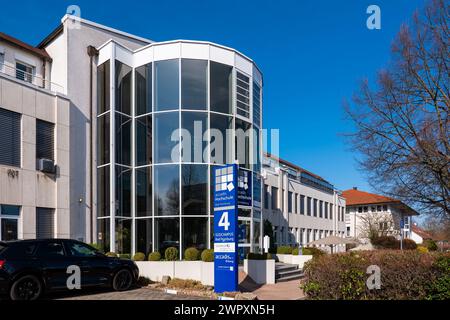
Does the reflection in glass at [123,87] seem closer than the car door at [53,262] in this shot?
No

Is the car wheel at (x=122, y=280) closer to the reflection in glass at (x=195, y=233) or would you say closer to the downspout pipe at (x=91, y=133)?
the reflection in glass at (x=195, y=233)

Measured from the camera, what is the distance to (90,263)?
12.8 meters

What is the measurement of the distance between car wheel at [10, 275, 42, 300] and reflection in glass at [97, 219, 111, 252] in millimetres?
8120

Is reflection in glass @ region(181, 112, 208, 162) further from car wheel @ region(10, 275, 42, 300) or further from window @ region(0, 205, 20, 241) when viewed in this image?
car wheel @ region(10, 275, 42, 300)

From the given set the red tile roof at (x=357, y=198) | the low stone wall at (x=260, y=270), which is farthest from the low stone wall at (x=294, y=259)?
the red tile roof at (x=357, y=198)

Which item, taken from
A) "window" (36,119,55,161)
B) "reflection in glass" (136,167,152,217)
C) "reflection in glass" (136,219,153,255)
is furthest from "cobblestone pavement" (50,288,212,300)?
"window" (36,119,55,161)

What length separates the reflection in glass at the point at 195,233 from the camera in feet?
61.8

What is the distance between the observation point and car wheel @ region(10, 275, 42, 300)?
11102 millimetres

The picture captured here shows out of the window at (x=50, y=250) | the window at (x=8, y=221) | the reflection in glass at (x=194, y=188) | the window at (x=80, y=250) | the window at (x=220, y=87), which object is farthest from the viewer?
the window at (x=220, y=87)

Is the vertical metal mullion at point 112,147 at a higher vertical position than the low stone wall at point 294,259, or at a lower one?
higher

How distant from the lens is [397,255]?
10.4m

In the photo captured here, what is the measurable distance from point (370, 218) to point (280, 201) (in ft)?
91.0

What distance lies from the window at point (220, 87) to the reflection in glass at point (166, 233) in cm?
529

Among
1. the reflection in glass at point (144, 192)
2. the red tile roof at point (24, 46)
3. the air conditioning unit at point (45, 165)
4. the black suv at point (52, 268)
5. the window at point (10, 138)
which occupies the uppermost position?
the red tile roof at point (24, 46)
